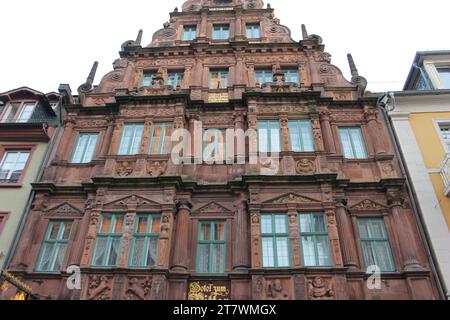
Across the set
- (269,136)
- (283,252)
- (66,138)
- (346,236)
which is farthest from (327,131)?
(66,138)

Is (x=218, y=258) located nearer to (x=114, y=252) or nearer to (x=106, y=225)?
(x=114, y=252)

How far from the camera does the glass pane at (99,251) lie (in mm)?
12297

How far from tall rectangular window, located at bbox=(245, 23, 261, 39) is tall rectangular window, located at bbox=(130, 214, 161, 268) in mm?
11894

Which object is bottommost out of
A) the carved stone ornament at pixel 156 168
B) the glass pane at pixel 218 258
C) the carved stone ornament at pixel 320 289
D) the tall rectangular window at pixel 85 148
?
the carved stone ornament at pixel 320 289

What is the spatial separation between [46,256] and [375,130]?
13.6 metres

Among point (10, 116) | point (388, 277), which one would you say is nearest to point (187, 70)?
point (10, 116)

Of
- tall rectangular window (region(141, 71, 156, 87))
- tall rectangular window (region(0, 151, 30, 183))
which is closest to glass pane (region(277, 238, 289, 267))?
tall rectangular window (region(141, 71, 156, 87))

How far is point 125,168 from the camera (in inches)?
568

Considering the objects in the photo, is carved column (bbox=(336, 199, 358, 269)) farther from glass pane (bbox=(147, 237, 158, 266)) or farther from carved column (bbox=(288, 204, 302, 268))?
glass pane (bbox=(147, 237, 158, 266))

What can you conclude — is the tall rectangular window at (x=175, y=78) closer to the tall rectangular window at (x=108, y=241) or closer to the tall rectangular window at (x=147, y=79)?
the tall rectangular window at (x=147, y=79)

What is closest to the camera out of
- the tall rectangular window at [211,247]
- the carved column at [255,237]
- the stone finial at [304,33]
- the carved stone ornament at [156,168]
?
the carved column at [255,237]

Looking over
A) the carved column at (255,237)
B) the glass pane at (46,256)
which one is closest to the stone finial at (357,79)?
the carved column at (255,237)

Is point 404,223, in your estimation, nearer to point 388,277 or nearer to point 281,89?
point 388,277

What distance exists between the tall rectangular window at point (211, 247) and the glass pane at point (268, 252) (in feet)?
4.59
